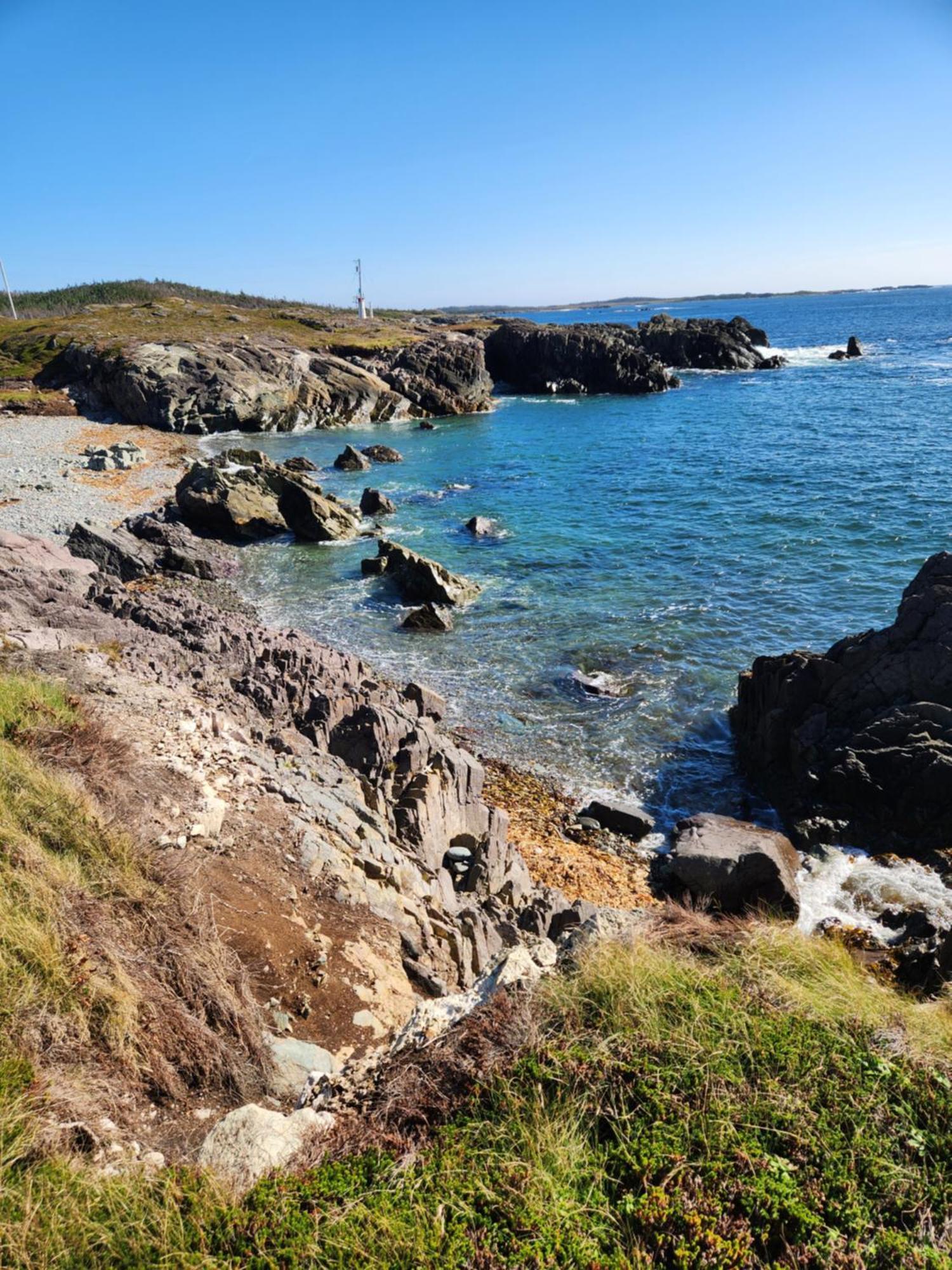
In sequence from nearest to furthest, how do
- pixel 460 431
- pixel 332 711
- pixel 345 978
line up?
1. pixel 345 978
2. pixel 332 711
3. pixel 460 431

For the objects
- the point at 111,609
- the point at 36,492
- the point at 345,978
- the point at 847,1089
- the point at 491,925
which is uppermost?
the point at 36,492

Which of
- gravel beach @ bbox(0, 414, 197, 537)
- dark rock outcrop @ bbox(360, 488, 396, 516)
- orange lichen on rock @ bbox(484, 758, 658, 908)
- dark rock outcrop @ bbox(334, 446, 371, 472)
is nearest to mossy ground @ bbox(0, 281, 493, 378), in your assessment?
gravel beach @ bbox(0, 414, 197, 537)

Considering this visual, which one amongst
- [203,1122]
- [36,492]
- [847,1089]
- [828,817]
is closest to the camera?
[847,1089]

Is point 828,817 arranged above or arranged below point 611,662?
below

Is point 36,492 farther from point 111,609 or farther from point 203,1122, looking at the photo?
point 203,1122

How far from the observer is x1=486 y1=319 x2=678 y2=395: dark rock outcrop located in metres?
84.9

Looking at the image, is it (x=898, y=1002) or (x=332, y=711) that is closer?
(x=898, y=1002)

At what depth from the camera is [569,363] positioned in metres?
88.7

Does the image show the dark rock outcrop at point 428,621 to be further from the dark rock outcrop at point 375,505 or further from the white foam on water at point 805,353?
the white foam on water at point 805,353

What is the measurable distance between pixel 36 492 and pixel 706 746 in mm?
33968

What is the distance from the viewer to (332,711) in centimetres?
1345

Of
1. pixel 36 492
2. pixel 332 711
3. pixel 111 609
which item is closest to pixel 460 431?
pixel 36 492

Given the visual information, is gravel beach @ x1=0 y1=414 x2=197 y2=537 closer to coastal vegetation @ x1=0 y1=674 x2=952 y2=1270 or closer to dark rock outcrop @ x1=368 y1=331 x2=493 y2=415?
coastal vegetation @ x1=0 y1=674 x2=952 y2=1270

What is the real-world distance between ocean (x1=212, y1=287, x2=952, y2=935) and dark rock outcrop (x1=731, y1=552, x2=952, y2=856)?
4.05 feet
